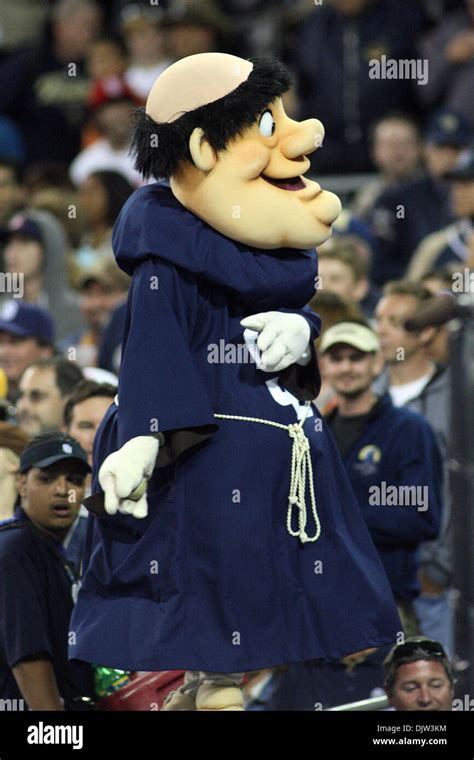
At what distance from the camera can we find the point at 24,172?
10.2 meters

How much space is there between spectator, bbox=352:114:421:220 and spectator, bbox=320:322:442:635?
3542 mm

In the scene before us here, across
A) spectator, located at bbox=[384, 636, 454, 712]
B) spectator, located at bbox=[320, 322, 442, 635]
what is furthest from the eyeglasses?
spectator, located at bbox=[320, 322, 442, 635]

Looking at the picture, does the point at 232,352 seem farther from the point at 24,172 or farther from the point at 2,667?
the point at 24,172

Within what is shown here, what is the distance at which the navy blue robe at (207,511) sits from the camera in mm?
3910

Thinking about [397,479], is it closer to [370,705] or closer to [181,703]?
[370,705]

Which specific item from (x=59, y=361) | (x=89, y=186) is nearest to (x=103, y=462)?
(x=59, y=361)

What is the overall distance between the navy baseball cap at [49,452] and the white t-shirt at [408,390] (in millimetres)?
1799

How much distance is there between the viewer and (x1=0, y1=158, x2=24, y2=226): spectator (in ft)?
28.8

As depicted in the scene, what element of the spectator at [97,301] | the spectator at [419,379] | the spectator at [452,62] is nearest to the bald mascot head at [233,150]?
the spectator at [419,379]

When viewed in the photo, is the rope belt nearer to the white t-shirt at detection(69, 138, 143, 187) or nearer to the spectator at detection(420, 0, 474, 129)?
the spectator at detection(420, 0, 474, 129)

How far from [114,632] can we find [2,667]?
0.64 meters

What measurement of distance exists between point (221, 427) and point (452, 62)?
593cm

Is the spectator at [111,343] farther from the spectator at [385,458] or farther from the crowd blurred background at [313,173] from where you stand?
the spectator at [385,458]
